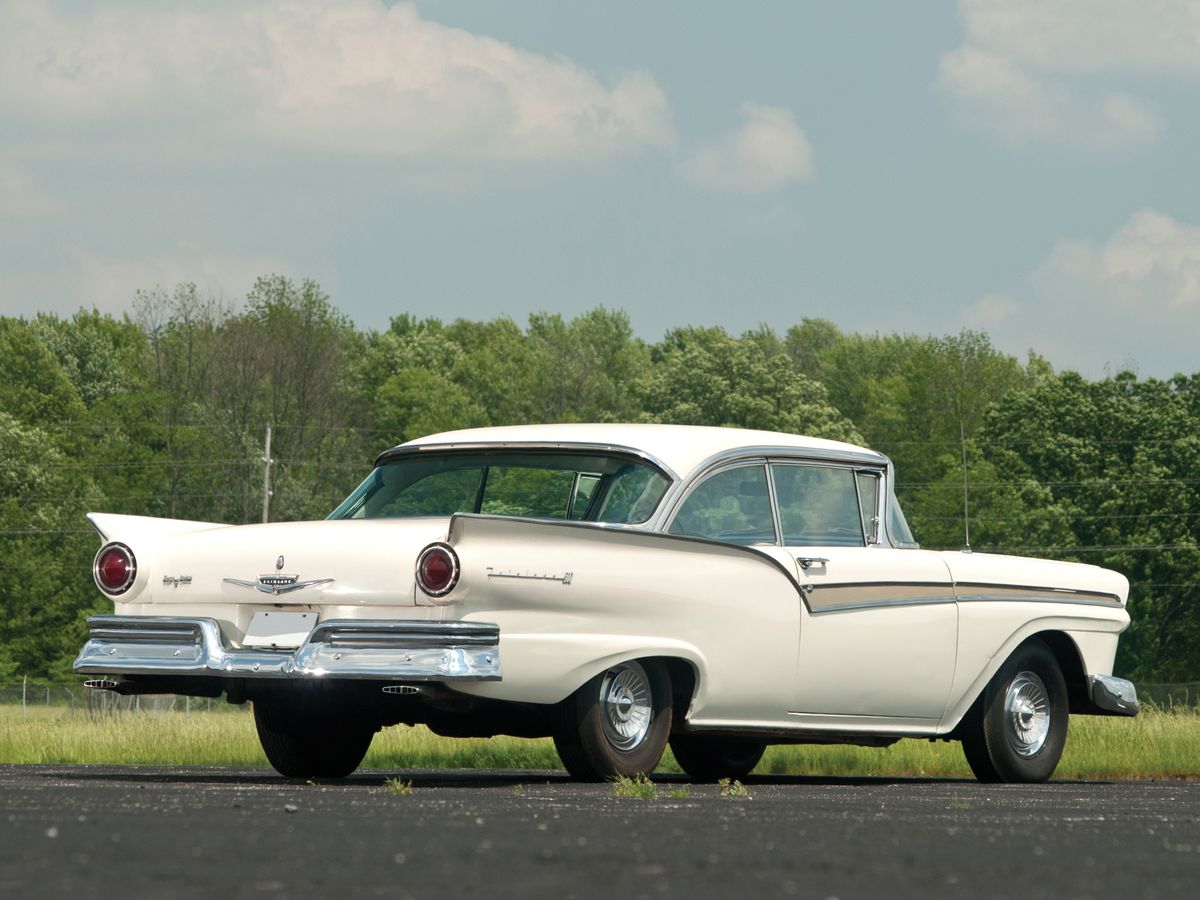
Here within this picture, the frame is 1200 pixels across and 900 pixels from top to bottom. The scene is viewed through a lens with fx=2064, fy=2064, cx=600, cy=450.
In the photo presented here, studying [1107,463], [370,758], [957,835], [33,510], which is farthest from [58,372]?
[957,835]

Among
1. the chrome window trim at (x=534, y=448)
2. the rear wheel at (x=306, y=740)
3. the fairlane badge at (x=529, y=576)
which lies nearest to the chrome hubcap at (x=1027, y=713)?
the chrome window trim at (x=534, y=448)

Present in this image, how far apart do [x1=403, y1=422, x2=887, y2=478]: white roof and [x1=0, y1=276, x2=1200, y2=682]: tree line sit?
157 ft

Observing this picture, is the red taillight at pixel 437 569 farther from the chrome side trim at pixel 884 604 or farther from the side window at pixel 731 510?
the chrome side trim at pixel 884 604

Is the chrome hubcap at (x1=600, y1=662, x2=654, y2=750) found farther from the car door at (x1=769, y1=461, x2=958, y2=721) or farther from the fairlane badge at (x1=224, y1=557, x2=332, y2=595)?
the fairlane badge at (x1=224, y1=557, x2=332, y2=595)

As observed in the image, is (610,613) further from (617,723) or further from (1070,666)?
(1070,666)

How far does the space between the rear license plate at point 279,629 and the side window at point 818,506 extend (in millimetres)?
2691

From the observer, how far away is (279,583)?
914 centimetres

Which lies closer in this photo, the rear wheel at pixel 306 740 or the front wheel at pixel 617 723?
the front wheel at pixel 617 723

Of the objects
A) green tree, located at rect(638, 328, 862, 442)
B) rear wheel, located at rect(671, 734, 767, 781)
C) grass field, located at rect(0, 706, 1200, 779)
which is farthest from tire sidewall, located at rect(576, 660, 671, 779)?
green tree, located at rect(638, 328, 862, 442)

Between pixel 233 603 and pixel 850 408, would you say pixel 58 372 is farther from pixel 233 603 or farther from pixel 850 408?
pixel 233 603

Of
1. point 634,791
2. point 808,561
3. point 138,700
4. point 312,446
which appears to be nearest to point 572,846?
point 634,791

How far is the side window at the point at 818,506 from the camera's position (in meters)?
10.7

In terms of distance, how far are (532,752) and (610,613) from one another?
15.5 feet

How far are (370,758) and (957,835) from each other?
26.5 feet
